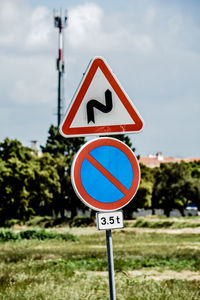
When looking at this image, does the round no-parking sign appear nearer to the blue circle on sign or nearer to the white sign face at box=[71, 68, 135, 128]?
the blue circle on sign

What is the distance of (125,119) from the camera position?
4.00 m

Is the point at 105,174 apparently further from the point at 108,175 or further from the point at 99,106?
the point at 99,106

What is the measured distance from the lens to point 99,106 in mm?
4020

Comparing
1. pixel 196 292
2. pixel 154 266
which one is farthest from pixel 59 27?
pixel 196 292

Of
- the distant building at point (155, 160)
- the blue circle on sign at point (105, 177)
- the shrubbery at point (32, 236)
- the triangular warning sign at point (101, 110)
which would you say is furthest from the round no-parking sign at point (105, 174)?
the distant building at point (155, 160)

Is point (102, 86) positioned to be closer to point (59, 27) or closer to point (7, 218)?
point (7, 218)

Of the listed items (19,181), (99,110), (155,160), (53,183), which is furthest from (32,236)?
(155,160)

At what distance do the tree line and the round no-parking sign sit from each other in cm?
3944

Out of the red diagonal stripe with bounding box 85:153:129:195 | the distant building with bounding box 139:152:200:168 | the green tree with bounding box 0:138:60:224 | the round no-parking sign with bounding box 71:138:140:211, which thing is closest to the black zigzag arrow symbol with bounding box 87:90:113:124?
the round no-parking sign with bounding box 71:138:140:211

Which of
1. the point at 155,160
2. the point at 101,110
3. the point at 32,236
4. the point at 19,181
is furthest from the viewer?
the point at 155,160

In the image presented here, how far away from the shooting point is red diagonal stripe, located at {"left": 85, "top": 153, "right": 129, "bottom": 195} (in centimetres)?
383

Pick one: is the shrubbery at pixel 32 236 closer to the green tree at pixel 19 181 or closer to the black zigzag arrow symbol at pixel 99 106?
the green tree at pixel 19 181

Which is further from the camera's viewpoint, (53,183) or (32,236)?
(53,183)

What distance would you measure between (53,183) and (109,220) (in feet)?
154
